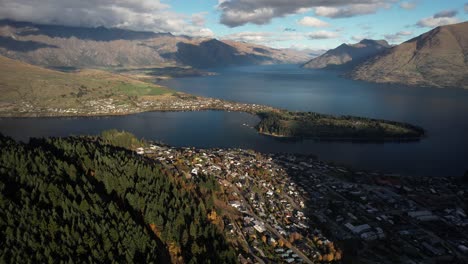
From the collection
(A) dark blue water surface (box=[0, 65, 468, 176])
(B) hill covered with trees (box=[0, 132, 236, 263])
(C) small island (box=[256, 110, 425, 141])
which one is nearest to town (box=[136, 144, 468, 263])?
(B) hill covered with trees (box=[0, 132, 236, 263])

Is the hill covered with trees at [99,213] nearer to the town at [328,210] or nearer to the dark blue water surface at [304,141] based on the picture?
the town at [328,210]

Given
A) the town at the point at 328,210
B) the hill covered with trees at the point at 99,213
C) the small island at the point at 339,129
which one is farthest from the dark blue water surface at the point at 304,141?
the hill covered with trees at the point at 99,213

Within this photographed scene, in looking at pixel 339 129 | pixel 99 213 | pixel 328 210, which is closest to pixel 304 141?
Answer: pixel 339 129

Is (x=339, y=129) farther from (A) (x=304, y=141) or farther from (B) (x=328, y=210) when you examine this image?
(B) (x=328, y=210)

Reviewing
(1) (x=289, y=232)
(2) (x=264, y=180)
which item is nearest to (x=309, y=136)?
(2) (x=264, y=180)

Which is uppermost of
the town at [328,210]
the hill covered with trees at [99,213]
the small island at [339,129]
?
the small island at [339,129]

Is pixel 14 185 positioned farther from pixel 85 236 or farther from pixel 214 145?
pixel 214 145
